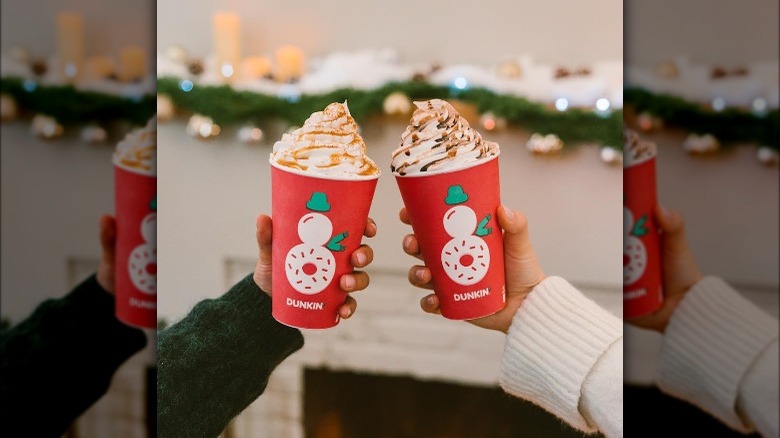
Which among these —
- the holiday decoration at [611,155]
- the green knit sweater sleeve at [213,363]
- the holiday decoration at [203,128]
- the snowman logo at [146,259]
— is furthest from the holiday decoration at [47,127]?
the holiday decoration at [611,155]

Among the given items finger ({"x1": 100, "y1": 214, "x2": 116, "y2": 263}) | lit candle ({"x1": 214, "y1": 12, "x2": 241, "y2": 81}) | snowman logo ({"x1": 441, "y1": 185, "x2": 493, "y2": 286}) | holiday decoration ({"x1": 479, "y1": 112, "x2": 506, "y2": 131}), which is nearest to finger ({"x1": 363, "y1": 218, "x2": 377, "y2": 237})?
snowman logo ({"x1": 441, "y1": 185, "x2": 493, "y2": 286})

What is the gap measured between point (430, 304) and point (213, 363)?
0.36 m

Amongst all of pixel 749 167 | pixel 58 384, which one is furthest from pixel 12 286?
pixel 749 167

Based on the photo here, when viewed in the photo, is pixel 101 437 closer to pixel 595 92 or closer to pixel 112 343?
pixel 112 343

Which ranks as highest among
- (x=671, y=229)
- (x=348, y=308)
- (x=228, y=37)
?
(x=228, y=37)

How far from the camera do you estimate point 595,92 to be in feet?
3.43

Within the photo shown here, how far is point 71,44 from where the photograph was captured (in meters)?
1.31

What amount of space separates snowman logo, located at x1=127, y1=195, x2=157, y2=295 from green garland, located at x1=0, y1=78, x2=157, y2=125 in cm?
19

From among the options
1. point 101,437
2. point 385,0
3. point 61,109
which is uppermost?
point 385,0

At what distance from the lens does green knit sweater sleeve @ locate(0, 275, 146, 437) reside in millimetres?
1303

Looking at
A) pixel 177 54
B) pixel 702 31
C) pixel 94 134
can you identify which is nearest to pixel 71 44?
pixel 94 134

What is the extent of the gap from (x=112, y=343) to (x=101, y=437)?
20 cm

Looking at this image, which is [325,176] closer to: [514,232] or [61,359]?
[514,232]

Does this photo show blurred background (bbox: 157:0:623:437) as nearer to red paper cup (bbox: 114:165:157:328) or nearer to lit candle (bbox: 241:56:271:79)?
lit candle (bbox: 241:56:271:79)
